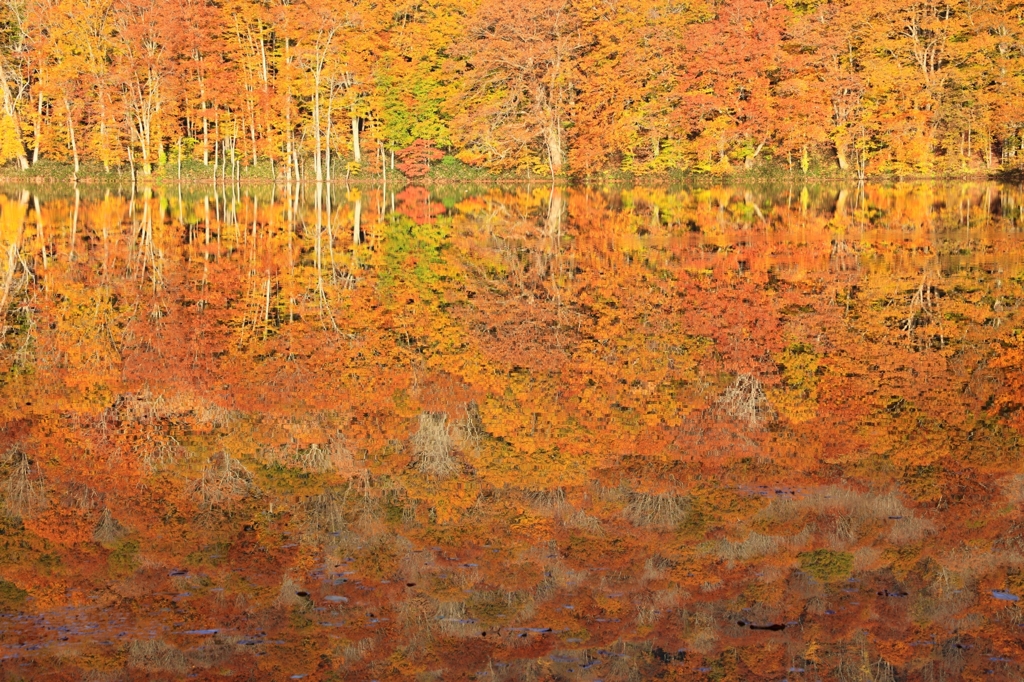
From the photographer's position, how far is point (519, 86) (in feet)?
162

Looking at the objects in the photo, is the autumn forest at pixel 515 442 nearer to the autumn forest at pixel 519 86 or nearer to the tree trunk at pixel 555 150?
the autumn forest at pixel 519 86

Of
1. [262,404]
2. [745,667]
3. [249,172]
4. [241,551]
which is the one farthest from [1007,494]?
[249,172]

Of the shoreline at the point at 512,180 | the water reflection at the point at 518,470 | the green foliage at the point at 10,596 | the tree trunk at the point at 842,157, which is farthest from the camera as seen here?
the tree trunk at the point at 842,157

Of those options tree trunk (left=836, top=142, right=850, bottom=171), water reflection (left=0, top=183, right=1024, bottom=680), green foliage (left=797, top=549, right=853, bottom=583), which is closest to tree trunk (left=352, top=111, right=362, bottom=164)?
tree trunk (left=836, top=142, right=850, bottom=171)

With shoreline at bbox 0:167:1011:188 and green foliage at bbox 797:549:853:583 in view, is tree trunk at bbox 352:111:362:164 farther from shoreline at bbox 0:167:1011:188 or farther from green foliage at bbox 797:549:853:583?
green foliage at bbox 797:549:853:583

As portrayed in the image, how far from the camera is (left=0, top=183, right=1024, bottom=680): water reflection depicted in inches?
223

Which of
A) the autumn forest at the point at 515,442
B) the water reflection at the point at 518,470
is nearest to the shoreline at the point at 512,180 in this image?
the autumn forest at the point at 515,442

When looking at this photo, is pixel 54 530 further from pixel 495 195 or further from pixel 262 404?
pixel 495 195

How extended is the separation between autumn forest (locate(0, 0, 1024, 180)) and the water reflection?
30871 millimetres

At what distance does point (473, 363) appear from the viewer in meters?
12.6

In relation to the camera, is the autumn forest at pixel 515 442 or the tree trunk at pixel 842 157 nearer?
the autumn forest at pixel 515 442

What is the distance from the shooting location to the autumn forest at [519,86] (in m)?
47.1

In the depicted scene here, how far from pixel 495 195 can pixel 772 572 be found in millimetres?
36717

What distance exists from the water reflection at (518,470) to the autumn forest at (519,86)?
3087 centimetres
